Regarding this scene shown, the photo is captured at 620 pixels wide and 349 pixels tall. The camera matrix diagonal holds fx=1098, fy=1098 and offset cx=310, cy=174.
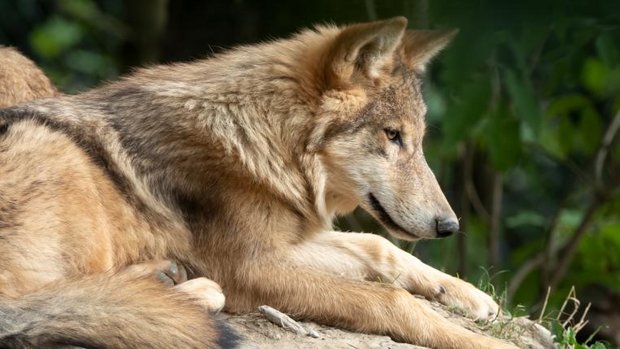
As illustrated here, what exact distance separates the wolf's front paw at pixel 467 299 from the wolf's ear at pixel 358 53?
122 centimetres

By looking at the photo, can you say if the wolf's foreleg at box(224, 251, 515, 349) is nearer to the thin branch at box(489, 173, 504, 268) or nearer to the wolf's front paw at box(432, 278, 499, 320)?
the wolf's front paw at box(432, 278, 499, 320)

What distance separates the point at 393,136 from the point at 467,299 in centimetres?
96

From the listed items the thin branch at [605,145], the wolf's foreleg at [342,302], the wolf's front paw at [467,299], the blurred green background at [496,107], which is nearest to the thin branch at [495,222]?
the blurred green background at [496,107]

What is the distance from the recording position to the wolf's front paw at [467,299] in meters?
5.85

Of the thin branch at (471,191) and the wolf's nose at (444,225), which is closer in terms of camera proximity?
the wolf's nose at (444,225)

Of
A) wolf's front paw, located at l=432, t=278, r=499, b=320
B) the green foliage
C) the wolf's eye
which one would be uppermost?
the wolf's eye

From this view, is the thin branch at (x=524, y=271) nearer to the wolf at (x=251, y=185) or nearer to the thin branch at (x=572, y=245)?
the thin branch at (x=572, y=245)

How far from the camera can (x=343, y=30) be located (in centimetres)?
589

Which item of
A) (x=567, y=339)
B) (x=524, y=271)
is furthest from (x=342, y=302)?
(x=524, y=271)

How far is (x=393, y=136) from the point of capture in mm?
5953

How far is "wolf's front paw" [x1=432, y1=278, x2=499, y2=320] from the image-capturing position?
19.2ft

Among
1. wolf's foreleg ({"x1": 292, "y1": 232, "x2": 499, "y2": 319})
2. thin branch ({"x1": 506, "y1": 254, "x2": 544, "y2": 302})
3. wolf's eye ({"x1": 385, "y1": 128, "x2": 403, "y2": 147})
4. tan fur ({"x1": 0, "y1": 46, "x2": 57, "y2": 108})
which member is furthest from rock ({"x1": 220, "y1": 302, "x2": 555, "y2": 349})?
thin branch ({"x1": 506, "y1": 254, "x2": 544, "y2": 302})

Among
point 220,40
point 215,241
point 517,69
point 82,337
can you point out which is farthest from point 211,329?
point 220,40

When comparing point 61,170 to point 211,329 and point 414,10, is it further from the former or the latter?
point 414,10
